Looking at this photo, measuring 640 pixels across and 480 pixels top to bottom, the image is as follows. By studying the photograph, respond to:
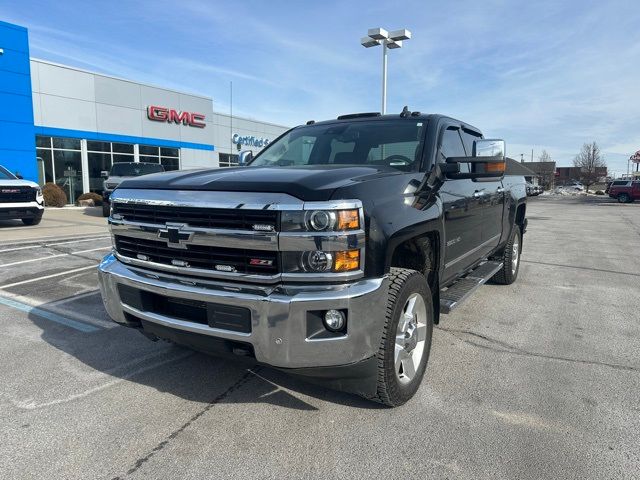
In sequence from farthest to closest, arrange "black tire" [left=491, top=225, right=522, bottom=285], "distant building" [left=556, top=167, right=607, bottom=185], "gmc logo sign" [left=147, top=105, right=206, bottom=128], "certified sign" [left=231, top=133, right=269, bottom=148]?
"distant building" [left=556, top=167, right=607, bottom=185]
"certified sign" [left=231, top=133, right=269, bottom=148]
"gmc logo sign" [left=147, top=105, right=206, bottom=128]
"black tire" [left=491, top=225, right=522, bottom=285]

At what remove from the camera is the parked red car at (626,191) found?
39688 mm

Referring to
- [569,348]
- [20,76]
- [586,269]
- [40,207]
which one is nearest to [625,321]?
[569,348]

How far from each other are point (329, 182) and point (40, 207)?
1224 cm

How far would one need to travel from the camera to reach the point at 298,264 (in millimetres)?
2434

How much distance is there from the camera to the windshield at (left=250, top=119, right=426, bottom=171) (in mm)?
3689

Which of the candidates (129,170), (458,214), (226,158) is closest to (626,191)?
(226,158)

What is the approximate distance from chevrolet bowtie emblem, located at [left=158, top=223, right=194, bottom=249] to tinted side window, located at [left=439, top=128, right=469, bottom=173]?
7.01 feet

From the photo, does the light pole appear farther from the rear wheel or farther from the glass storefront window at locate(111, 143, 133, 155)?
the rear wheel

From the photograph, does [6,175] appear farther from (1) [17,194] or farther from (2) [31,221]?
(2) [31,221]

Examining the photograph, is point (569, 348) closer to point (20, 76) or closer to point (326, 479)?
point (326, 479)

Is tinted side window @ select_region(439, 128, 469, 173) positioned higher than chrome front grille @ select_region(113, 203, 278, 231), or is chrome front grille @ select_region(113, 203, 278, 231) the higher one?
tinted side window @ select_region(439, 128, 469, 173)

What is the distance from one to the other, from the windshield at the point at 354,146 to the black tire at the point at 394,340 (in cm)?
96

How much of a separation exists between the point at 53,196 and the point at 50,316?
17435mm

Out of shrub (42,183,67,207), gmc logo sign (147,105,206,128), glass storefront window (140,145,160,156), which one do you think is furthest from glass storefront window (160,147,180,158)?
shrub (42,183,67,207)
